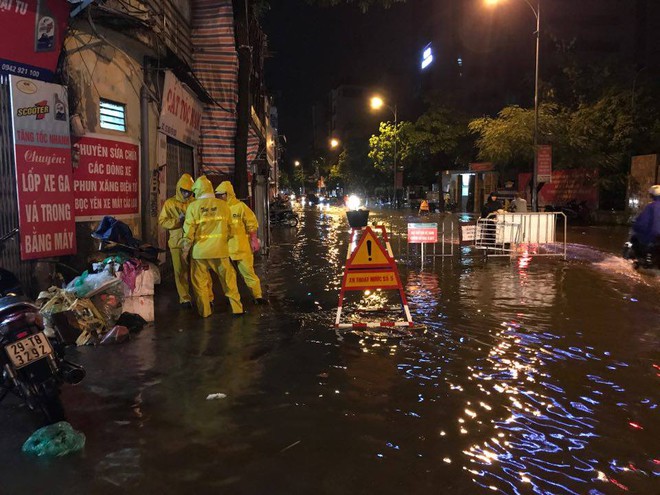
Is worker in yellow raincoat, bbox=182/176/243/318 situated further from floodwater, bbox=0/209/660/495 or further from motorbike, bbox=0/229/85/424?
motorbike, bbox=0/229/85/424

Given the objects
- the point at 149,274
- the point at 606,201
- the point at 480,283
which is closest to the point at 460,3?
the point at 606,201

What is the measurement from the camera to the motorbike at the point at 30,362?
3795 mm

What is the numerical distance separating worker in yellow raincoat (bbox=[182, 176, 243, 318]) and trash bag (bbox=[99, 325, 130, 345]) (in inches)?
53.1

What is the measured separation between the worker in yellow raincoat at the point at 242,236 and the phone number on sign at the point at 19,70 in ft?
9.00

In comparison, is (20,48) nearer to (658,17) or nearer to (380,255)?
(380,255)

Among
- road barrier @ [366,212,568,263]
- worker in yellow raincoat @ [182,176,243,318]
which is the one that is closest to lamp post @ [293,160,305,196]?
road barrier @ [366,212,568,263]

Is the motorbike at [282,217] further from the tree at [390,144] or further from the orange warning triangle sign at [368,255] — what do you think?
the orange warning triangle sign at [368,255]

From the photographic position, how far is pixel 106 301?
22.0ft

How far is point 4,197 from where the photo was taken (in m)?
6.68

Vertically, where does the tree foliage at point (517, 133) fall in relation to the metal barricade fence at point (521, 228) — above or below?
above

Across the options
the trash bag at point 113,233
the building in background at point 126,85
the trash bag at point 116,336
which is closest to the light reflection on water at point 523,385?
the trash bag at point 116,336

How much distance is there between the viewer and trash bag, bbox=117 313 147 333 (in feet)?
23.0

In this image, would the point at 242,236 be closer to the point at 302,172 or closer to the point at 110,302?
the point at 110,302

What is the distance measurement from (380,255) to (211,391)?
10.1 feet
